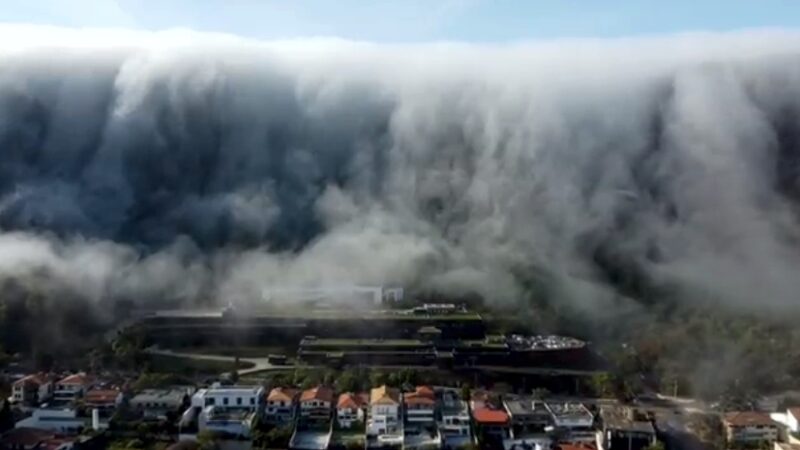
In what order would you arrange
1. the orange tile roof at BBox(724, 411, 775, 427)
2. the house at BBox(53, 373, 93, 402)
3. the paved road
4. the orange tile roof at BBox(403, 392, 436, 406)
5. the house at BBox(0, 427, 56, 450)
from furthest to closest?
the paved road
the house at BBox(53, 373, 93, 402)
the orange tile roof at BBox(403, 392, 436, 406)
the orange tile roof at BBox(724, 411, 775, 427)
the house at BBox(0, 427, 56, 450)

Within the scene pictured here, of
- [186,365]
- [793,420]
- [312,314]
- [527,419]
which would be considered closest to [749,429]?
[793,420]

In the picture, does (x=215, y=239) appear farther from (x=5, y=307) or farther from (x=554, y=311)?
(x=554, y=311)

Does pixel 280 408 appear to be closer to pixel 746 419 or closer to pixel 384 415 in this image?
pixel 384 415

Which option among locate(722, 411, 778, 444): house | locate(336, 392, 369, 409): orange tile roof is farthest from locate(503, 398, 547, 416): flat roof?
locate(722, 411, 778, 444): house

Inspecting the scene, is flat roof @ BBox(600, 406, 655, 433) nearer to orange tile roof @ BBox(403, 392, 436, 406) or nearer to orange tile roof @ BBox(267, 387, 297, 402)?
orange tile roof @ BBox(403, 392, 436, 406)

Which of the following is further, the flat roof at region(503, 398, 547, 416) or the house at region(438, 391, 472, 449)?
the flat roof at region(503, 398, 547, 416)

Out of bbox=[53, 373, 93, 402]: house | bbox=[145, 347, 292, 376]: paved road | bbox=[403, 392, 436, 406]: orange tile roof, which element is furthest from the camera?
bbox=[145, 347, 292, 376]: paved road

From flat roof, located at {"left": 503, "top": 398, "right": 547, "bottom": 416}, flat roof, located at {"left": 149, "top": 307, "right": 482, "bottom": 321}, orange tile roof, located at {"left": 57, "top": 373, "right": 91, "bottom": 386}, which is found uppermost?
flat roof, located at {"left": 149, "top": 307, "right": 482, "bottom": 321}
